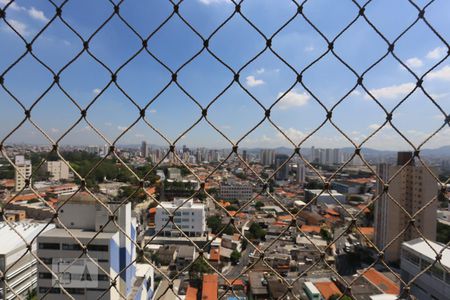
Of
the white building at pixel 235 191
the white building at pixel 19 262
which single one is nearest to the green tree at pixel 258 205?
the white building at pixel 235 191

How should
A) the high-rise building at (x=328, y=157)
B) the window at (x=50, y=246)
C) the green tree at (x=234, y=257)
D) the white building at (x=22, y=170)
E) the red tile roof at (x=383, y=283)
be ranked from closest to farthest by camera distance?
the white building at (x=22, y=170) < the window at (x=50, y=246) < the red tile roof at (x=383, y=283) < the green tree at (x=234, y=257) < the high-rise building at (x=328, y=157)

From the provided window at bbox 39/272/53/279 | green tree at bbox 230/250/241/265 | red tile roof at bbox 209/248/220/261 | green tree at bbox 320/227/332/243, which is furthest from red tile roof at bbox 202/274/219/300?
green tree at bbox 320/227/332/243

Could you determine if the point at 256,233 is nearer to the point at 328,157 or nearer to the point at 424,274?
→ the point at 424,274

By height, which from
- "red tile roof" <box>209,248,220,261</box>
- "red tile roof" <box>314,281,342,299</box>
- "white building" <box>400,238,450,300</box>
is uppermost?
"white building" <box>400,238,450,300</box>

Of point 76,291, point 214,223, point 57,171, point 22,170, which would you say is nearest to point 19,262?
point 76,291

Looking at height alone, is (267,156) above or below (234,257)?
above

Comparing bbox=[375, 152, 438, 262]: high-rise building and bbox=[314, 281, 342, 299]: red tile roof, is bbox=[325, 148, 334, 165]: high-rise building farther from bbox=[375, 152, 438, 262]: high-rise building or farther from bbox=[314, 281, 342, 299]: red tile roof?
bbox=[375, 152, 438, 262]: high-rise building

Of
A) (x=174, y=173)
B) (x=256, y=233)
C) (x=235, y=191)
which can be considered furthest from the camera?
(x=174, y=173)

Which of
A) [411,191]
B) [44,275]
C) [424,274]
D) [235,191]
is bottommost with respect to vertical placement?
[235,191]

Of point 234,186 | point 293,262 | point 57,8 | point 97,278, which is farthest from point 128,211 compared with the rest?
point 234,186

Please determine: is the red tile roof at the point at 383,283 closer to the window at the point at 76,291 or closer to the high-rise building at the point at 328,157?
the window at the point at 76,291

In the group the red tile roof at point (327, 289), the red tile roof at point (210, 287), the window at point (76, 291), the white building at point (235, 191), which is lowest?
the red tile roof at point (327, 289)
